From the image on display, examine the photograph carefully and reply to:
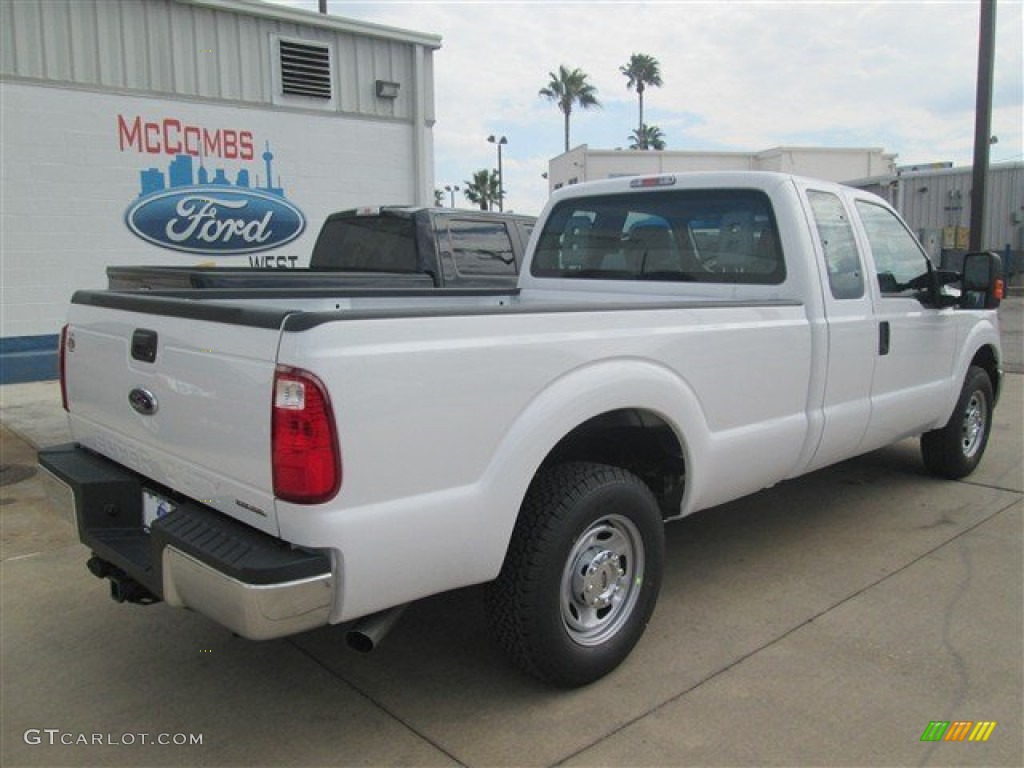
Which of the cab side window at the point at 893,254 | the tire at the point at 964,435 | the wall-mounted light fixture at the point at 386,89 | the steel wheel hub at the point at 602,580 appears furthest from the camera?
the wall-mounted light fixture at the point at 386,89

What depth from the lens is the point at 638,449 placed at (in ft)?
11.4

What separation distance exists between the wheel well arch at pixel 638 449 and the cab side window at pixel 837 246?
1.35m

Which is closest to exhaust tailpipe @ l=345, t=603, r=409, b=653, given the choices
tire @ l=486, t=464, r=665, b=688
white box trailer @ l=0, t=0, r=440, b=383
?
tire @ l=486, t=464, r=665, b=688

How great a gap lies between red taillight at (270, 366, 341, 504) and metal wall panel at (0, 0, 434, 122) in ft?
29.3

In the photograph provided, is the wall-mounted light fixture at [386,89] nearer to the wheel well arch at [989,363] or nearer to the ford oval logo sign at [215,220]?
the ford oval logo sign at [215,220]

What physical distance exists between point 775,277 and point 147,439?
2.87 metres

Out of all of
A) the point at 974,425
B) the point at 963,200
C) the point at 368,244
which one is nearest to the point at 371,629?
the point at 368,244

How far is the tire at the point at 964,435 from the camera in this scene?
557 centimetres

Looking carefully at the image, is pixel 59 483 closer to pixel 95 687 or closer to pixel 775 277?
pixel 95 687

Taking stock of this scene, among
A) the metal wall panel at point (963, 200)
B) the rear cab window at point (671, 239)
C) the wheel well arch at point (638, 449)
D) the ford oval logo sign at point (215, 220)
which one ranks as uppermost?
the metal wall panel at point (963, 200)

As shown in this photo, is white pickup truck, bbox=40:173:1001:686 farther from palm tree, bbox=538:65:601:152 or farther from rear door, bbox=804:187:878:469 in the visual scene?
palm tree, bbox=538:65:601:152

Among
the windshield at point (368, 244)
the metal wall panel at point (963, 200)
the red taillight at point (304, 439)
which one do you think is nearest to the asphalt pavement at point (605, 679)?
the red taillight at point (304, 439)

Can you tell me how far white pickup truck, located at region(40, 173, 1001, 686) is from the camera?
2.25 meters

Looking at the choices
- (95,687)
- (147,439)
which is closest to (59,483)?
(147,439)
